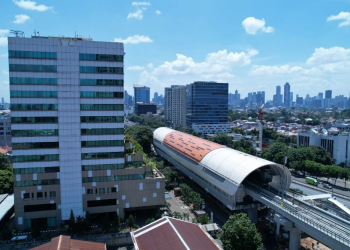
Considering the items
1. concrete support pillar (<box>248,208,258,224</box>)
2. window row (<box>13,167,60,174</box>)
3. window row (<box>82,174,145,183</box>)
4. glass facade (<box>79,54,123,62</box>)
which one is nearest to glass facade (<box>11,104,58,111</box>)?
glass facade (<box>79,54,123,62</box>)

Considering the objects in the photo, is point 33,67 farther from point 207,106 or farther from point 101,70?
point 207,106

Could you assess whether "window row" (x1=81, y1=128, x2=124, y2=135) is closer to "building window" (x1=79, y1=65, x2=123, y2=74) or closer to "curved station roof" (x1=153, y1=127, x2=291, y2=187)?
"building window" (x1=79, y1=65, x2=123, y2=74)

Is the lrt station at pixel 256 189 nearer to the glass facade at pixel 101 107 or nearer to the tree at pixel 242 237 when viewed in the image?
the tree at pixel 242 237

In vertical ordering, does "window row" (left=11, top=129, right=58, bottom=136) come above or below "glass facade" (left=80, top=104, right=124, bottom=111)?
below

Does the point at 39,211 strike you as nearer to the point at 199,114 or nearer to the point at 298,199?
the point at 298,199

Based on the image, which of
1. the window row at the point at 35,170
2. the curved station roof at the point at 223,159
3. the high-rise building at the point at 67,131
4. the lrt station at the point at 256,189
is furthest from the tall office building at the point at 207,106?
the window row at the point at 35,170

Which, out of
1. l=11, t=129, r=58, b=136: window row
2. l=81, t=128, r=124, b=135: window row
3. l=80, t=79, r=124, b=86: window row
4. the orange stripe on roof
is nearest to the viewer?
l=11, t=129, r=58, b=136: window row
